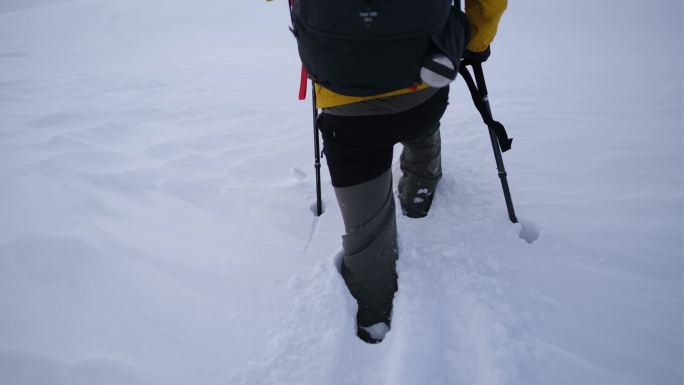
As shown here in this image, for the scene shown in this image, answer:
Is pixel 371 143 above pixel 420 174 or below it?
above

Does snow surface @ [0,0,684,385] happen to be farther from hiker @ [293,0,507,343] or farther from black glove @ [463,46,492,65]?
black glove @ [463,46,492,65]

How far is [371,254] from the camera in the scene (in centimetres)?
160

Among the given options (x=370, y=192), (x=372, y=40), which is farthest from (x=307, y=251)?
(x=372, y=40)

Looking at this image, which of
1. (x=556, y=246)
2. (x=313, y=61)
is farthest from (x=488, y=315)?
(x=313, y=61)

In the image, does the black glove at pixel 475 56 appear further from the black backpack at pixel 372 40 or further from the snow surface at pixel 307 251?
the snow surface at pixel 307 251

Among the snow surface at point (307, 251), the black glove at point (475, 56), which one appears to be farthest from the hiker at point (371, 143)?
the snow surface at point (307, 251)

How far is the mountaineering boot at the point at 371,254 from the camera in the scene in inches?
60.1

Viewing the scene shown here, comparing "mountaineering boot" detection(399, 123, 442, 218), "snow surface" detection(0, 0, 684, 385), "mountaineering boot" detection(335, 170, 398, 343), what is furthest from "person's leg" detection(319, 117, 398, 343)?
"mountaineering boot" detection(399, 123, 442, 218)

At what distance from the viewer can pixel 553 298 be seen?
1.63 meters

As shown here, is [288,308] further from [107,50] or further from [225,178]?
[107,50]

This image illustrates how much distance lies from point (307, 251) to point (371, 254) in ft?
1.73

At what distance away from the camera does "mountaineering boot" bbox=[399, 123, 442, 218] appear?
79.0 inches

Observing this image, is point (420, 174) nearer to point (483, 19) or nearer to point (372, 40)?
point (483, 19)

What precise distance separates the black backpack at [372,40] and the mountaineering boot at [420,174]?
81 cm
